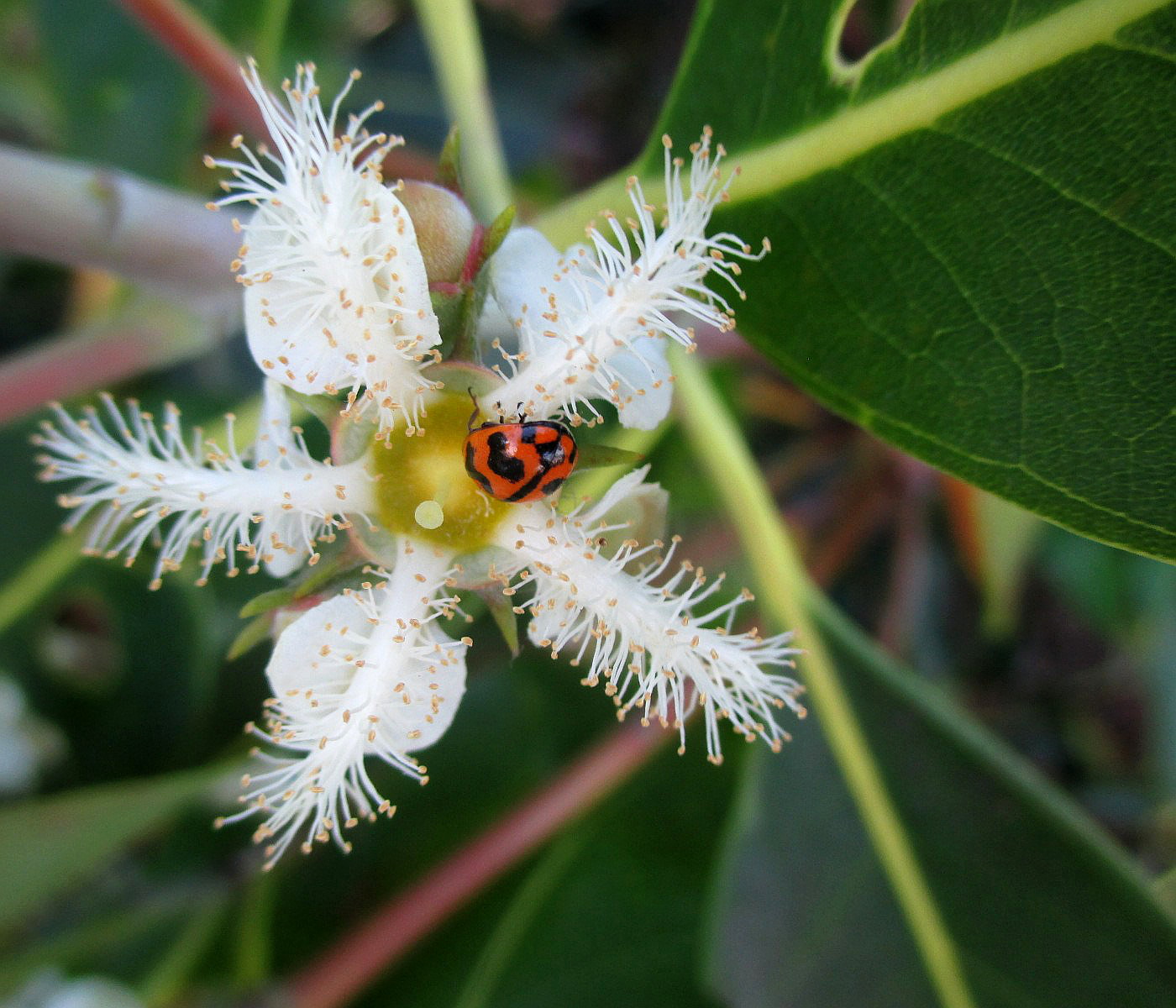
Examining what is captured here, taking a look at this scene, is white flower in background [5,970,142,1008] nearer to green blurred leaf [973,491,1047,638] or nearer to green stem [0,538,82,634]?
green stem [0,538,82,634]

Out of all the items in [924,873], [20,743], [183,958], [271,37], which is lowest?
[924,873]

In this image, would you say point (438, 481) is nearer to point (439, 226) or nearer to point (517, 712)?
point (439, 226)

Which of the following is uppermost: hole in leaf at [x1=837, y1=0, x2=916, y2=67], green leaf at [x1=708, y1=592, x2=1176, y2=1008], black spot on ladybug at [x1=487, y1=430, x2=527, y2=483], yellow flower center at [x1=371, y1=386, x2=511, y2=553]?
hole in leaf at [x1=837, y1=0, x2=916, y2=67]

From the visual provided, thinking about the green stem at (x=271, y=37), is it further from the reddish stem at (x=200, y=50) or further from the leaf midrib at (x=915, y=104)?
the leaf midrib at (x=915, y=104)

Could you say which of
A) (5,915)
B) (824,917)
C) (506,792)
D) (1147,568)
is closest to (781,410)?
(1147,568)

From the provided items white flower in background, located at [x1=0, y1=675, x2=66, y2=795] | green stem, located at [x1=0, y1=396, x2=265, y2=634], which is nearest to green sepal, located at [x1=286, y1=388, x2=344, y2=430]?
green stem, located at [x1=0, y1=396, x2=265, y2=634]

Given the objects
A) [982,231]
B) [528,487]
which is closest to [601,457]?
[528,487]

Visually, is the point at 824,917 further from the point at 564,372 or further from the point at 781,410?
the point at 781,410
